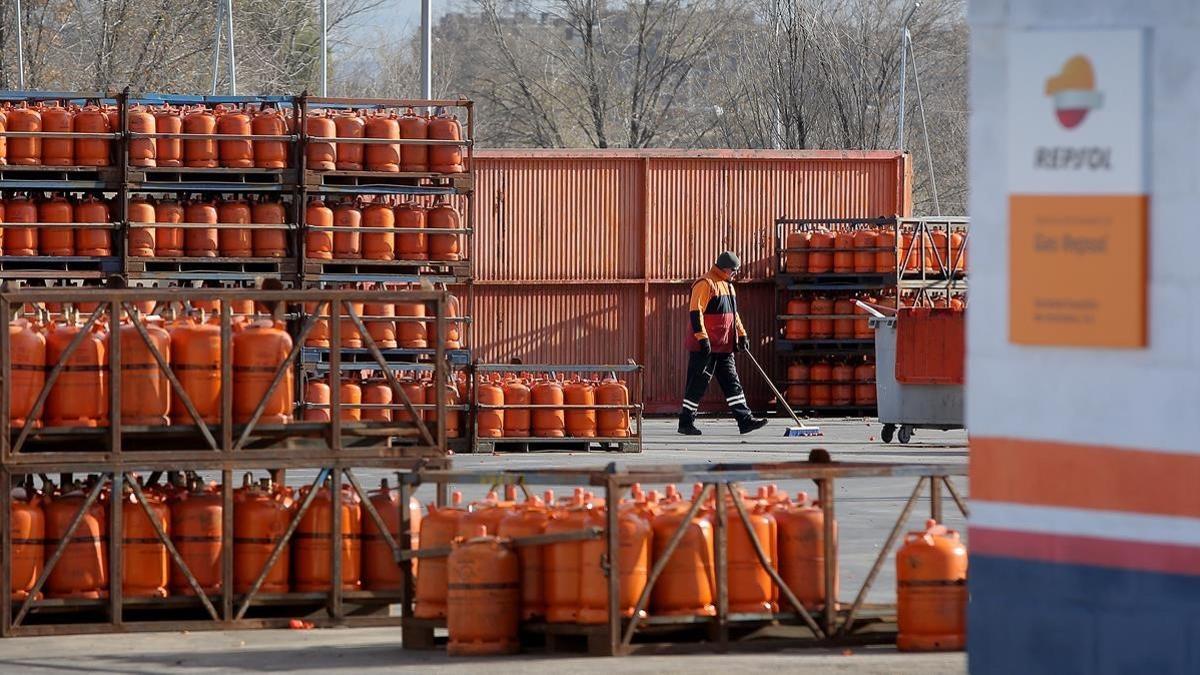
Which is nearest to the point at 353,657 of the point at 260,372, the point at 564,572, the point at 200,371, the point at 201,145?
the point at 564,572

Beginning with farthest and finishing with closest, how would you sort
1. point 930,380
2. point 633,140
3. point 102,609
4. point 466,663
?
point 633,140
point 930,380
point 102,609
point 466,663

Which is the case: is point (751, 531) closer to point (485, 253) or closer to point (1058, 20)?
point (1058, 20)

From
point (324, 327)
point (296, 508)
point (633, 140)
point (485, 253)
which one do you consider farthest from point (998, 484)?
point (633, 140)

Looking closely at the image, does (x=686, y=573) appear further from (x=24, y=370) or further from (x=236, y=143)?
(x=236, y=143)

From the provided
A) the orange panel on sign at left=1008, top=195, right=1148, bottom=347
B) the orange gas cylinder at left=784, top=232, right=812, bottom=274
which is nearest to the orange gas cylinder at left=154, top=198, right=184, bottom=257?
the orange gas cylinder at left=784, top=232, right=812, bottom=274

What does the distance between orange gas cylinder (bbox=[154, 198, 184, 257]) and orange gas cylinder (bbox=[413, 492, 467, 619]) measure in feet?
35.7

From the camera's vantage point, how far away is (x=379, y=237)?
22.3 metres

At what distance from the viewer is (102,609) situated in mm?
12172

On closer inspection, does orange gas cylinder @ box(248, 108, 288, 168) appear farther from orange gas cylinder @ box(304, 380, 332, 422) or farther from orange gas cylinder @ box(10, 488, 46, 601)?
Result: orange gas cylinder @ box(10, 488, 46, 601)

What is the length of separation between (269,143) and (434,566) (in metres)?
11.3

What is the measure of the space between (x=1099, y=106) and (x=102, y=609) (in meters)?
7.94

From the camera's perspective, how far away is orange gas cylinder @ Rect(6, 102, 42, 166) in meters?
21.4

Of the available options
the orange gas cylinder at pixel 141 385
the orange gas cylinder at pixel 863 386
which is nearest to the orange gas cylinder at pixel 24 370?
the orange gas cylinder at pixel 141 385

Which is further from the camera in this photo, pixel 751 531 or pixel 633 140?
pixel 633 140
